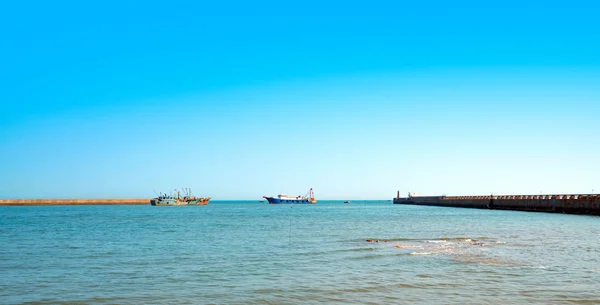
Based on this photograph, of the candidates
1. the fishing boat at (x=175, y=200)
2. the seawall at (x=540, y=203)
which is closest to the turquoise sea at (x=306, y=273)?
the seawall at (x=540, y=203)

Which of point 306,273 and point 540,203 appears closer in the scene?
point 306,273

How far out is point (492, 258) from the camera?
23047 millimetres

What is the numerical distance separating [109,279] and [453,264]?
13.3 meters

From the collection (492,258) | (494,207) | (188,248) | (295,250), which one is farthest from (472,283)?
(494,207)

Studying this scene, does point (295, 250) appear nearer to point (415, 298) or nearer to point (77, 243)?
point (415, 298)

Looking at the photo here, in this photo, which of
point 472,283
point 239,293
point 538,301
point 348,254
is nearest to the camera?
point 538,301

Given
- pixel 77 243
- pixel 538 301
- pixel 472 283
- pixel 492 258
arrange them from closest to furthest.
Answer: pixel 538 301, pixel 472 283, pixel 492 258, pixel 77 243

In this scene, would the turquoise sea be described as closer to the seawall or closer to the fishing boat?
the seawall

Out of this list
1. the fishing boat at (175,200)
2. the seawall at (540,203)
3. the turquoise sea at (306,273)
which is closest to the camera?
the turquoise sea at (306,273)

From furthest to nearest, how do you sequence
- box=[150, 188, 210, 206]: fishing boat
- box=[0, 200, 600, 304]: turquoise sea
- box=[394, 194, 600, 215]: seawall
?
1. box=[150, 188, 210, 206]: fishing boat
2. box=[394, 194, 600, 215]: seawall
3. box=[0, 200, 600, 304]: turquoise sea

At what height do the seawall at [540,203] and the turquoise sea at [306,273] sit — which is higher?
the seawall at [540,203]

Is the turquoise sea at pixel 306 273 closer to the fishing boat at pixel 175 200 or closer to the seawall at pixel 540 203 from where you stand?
the seawall at pixel 540 203

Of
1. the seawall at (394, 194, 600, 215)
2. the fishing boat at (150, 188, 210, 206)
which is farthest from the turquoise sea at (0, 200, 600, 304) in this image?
the fishing boat at (150, 188, 210, 206)

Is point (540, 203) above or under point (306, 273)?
above
